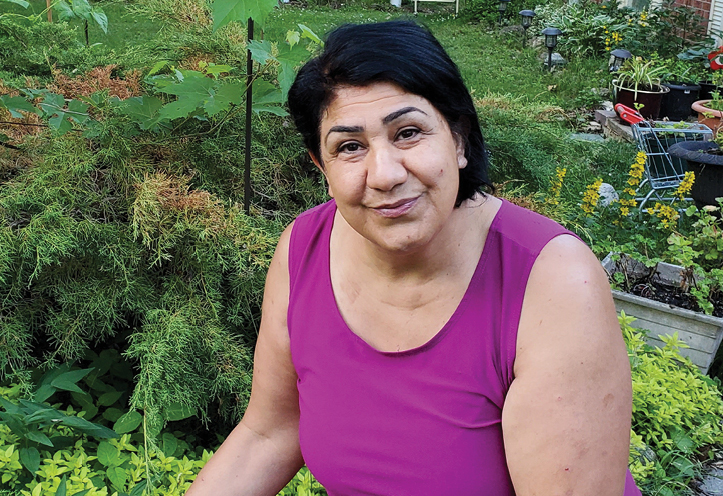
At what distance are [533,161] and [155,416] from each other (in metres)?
1.79

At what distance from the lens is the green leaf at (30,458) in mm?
1937

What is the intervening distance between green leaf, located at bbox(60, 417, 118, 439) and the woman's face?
3.62 ft

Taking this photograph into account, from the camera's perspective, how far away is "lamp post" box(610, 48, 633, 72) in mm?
8414

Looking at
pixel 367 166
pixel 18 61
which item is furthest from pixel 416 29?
pixel 18 61

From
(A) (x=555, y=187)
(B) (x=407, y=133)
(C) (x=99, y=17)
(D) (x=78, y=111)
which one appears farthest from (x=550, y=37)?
(B) (x=407, y=133)

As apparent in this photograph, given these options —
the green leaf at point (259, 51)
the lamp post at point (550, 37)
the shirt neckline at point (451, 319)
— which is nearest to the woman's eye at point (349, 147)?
the shirt neckline at point (451, 319)

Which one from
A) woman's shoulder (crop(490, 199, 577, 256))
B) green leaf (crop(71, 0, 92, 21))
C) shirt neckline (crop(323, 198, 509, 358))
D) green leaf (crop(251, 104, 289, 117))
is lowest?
shirt neckline (crop(323, 198, 509, 358))

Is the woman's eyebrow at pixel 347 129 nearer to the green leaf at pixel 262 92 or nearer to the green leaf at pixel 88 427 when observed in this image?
the green leaf at pixel 262 92

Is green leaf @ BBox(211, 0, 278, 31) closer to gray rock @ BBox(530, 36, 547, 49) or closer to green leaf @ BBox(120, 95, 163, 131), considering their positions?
green leaf @ BBox(120, 95, 163, 131)

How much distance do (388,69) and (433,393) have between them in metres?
0.62

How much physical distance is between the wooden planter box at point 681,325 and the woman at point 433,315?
1862 mm

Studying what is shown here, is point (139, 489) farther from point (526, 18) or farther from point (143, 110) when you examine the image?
point (526, 18)

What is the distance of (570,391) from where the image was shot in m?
1.25

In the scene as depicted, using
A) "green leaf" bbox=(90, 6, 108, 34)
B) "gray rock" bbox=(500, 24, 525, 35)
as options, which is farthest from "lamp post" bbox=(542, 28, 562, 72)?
"green leaf" bbox=(90, 6, 108, 34)
